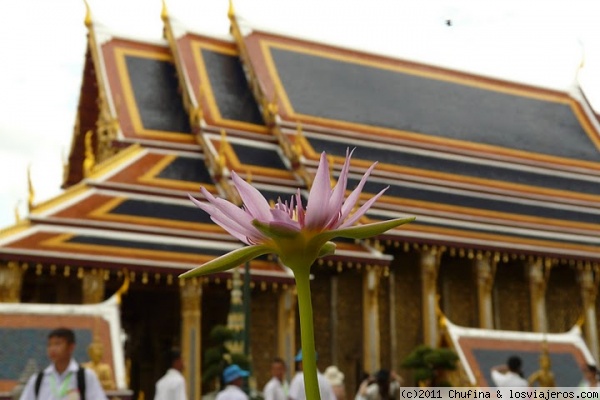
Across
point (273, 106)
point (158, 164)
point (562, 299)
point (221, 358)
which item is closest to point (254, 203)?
point (221, 358)

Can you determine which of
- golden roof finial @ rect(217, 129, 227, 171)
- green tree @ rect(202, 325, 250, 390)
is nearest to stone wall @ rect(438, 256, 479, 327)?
golden roof finial @ rect(217, 129, 227, 171)

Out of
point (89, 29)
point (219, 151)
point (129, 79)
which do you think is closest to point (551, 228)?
point (219, 151)

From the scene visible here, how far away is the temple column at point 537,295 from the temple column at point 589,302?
3.33 ft

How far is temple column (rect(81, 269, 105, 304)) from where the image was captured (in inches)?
596

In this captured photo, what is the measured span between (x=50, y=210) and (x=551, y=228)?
35.6 feet

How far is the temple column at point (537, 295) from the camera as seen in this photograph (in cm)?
1984

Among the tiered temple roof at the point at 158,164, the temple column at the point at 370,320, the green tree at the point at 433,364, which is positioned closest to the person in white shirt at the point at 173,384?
the green tree at the point at 433,364

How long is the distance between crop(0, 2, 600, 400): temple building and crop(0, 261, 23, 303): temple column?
22 mm

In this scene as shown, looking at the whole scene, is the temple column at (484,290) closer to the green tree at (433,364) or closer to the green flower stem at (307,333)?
the green tree at (433,364)

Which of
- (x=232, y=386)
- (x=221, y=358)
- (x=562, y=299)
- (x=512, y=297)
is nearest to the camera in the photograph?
(x=232, y=386)

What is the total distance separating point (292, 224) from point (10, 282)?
14236 millimetres

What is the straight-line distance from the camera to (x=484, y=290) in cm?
1941

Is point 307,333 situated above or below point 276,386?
below

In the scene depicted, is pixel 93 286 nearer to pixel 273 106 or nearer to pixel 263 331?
pixel 263 331
